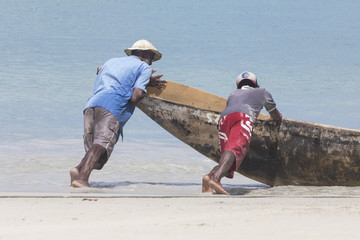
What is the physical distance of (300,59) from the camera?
42.7 metres

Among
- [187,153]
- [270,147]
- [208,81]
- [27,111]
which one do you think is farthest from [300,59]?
[270,147]

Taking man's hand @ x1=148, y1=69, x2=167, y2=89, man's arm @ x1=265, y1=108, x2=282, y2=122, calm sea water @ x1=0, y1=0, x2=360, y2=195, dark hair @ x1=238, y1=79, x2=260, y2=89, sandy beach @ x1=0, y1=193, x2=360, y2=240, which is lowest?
calm sea water @ x1=0, y1=0, x2=360, y2=195

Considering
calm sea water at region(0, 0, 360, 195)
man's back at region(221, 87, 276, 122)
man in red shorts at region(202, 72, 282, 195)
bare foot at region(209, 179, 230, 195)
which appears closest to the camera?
bare foot at region(209, 179, 230, 195)

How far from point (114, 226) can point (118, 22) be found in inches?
2496

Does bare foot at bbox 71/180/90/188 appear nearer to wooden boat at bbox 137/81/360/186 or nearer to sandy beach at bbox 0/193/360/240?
sandy beach at bbox 0/193/360/240

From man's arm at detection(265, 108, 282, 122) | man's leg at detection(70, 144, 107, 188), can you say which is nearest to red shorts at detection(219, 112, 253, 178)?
man's arm at detection(265, 108, 282, 122)

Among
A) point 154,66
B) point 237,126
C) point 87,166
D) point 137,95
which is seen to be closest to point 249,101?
point 237,126

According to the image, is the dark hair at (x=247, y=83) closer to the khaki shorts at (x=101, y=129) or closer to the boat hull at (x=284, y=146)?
the boat hull at (x=284, y=146)

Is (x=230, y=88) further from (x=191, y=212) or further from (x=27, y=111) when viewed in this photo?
(x=191, y=212)

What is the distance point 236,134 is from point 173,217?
2228mm

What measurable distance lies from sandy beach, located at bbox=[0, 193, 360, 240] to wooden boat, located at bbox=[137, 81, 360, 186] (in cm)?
167

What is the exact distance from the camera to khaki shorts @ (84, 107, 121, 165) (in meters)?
7.19

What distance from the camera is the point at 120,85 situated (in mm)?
7371

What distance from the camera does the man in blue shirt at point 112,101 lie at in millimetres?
7207
